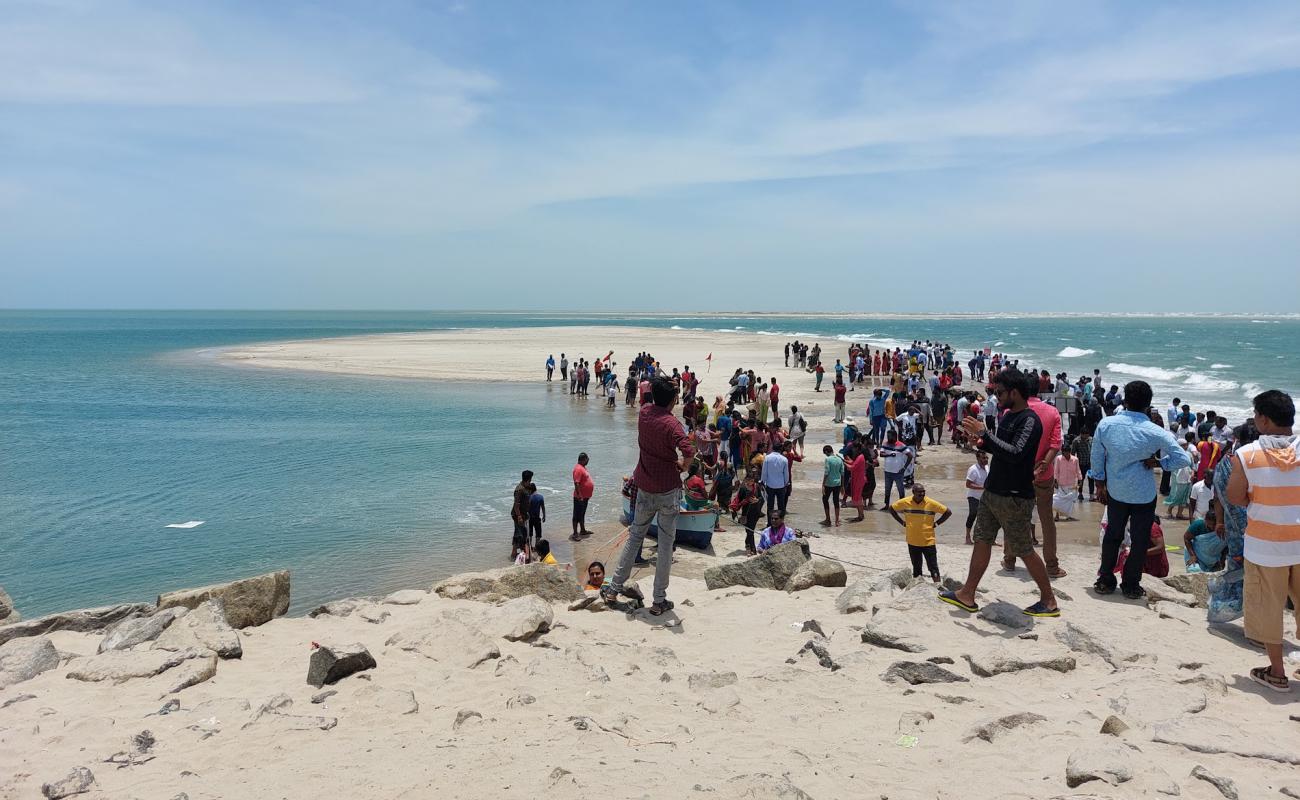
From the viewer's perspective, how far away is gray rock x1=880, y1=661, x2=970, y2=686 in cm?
502

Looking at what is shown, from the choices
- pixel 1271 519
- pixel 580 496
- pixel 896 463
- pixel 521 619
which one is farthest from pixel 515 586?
pixel 896 463

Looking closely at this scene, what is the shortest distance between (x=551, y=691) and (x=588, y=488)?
23.4 ft

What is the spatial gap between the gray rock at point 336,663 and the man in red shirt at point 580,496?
668 cm

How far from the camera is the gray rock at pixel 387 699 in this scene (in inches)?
191

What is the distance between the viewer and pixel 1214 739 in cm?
414

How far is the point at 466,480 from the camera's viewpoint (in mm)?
16406

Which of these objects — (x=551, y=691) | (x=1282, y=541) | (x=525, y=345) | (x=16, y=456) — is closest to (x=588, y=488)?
(x=551, y=691)

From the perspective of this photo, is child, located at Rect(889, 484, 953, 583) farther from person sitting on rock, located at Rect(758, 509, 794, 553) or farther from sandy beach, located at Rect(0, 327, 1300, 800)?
person sitting on rock, located at Rect(758, 509, 794, 553)

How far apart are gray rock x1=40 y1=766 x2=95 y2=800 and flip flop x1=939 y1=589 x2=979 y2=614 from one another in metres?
5.59

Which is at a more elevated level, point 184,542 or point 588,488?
point 588,488

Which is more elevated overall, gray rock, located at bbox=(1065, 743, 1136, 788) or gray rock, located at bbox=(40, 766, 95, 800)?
gray rock, located at bbox=(1065, 743, 1136, 788)

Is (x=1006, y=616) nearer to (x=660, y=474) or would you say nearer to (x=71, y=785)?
(x=660, y=474)

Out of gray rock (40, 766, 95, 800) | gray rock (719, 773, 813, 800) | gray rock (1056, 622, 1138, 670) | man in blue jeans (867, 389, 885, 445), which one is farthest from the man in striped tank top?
man in blue jeans (867, 389, 885, 445)

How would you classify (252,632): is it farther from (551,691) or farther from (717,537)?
(717,537)
